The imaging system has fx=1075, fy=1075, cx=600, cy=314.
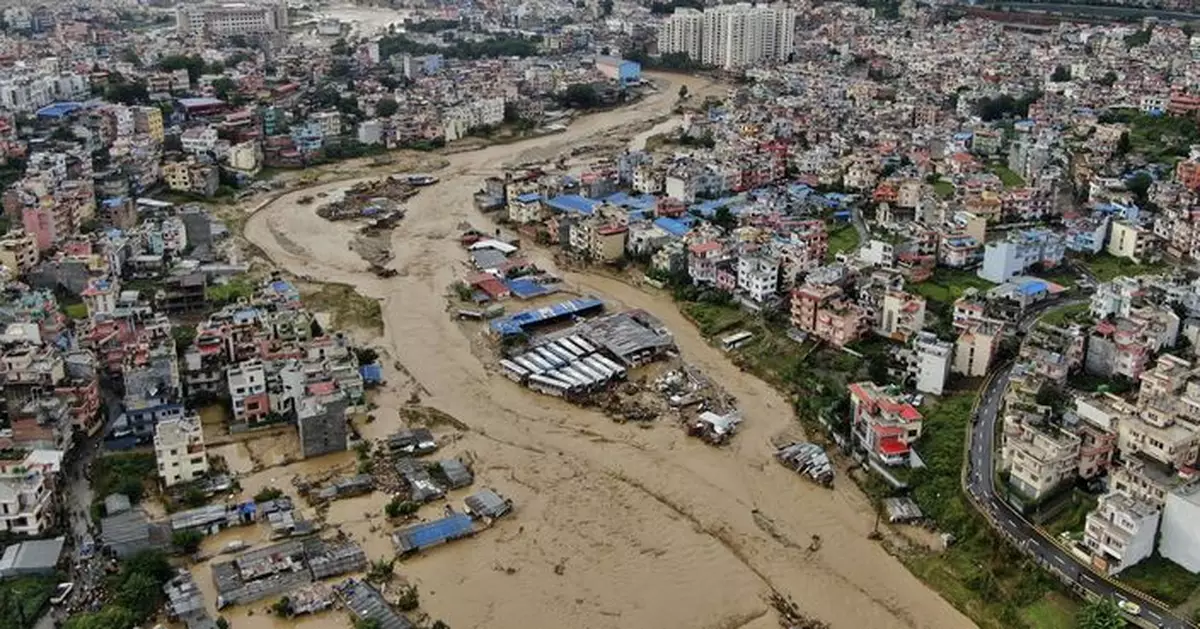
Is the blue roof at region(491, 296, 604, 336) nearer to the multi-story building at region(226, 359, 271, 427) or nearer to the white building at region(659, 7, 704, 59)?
the multi-story building at region(226, 359, 271, 427)

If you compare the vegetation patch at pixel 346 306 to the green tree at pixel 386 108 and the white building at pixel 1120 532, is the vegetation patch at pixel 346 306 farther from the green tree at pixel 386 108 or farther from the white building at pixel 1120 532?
the green tree at pixel 386 108

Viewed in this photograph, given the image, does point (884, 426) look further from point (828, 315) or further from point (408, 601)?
point (408, 601)

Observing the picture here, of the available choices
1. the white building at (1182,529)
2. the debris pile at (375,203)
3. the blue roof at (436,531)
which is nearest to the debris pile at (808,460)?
the white building at (1182,529)

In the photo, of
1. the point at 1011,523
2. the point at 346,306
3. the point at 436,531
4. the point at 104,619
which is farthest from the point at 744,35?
the point at 104,619

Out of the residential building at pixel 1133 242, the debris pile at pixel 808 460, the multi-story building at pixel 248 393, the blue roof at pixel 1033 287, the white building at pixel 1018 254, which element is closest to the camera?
the debris pile at pixel 808 460

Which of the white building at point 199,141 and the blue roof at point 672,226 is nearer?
the blue roof at point 672,226

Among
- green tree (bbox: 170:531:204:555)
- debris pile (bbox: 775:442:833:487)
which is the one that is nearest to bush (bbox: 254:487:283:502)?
green tree (bbox: 170:531:204:555)
